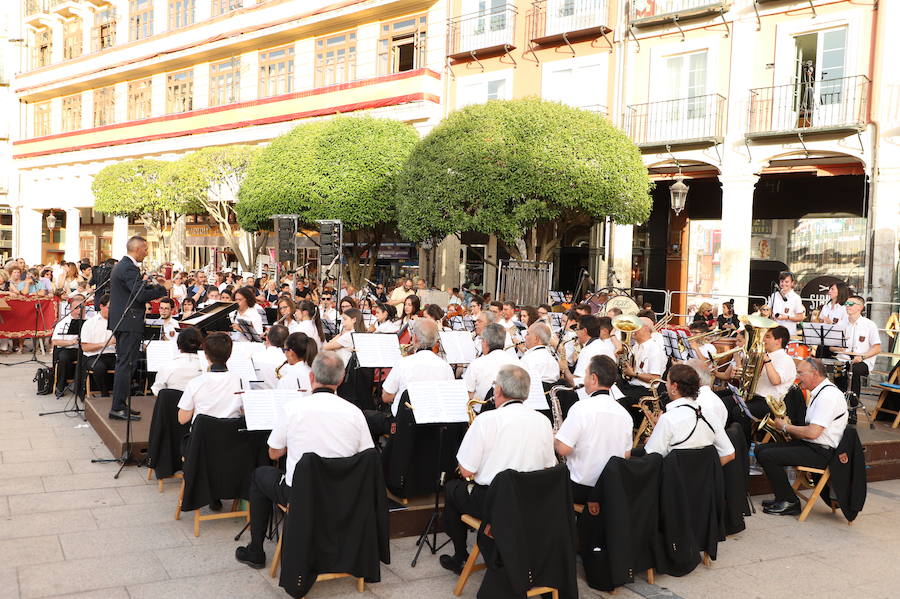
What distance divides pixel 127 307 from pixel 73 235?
3542 cm

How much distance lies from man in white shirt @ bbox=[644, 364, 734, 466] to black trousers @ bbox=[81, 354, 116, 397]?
8120mm

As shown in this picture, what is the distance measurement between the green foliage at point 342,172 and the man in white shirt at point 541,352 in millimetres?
13828

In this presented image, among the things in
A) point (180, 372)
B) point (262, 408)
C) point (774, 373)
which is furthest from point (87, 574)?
point (774, 373)

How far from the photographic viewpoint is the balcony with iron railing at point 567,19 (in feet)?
68.5

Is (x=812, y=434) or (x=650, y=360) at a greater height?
(x=650, y=360)

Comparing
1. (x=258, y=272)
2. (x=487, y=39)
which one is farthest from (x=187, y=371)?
(x=258, y=272)

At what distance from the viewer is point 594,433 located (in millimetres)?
5395

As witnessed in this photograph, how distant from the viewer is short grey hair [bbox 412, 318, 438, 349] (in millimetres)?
7797

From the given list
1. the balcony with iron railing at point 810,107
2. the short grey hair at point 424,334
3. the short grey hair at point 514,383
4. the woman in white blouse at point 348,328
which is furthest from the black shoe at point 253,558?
the balcony with iron railing at point 810,107

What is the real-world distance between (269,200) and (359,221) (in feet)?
10.5

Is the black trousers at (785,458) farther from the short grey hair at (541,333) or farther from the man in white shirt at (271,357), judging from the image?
the man in white shirt at (271,357)

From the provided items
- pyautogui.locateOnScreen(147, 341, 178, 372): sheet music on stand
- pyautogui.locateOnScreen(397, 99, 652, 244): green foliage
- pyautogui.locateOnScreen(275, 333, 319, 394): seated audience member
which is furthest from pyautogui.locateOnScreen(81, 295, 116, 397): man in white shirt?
pyautogui.locateOnScreen(397, 99, 652, 244): green foliage

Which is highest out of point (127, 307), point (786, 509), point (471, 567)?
point (127, 307)

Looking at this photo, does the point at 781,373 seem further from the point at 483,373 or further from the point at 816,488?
the point at 483,373
